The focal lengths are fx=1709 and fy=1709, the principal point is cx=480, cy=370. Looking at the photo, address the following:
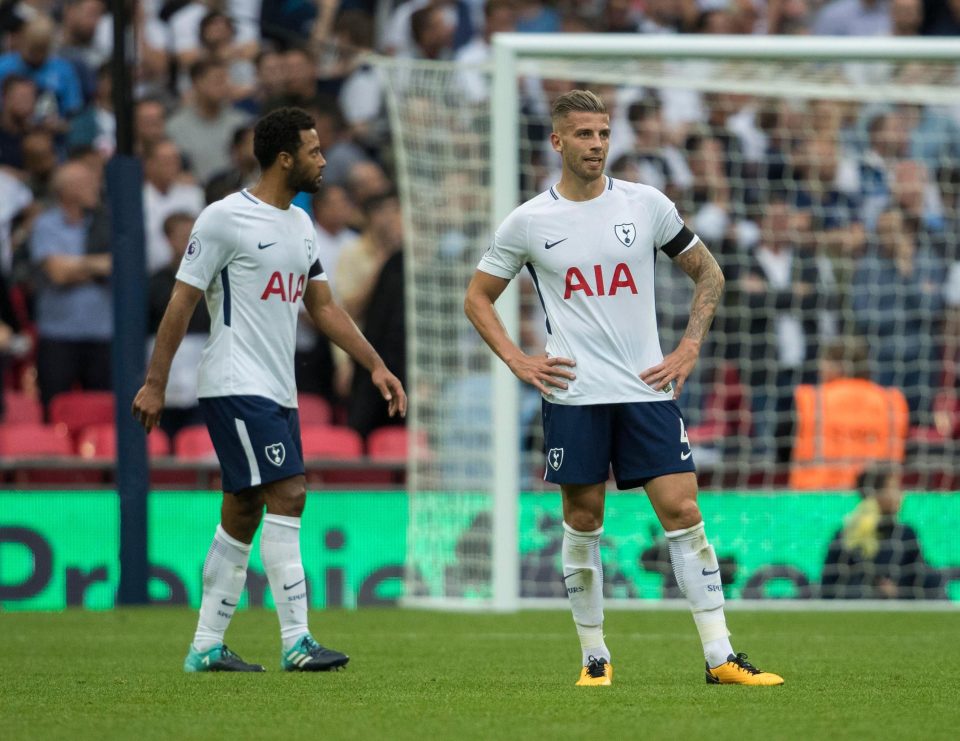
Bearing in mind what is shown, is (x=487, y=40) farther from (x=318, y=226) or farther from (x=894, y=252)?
(x=894, y=252)

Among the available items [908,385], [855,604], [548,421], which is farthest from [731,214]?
[548,421]

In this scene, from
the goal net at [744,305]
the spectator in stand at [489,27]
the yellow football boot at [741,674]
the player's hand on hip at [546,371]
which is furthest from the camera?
the spectator in stand at [489,27]

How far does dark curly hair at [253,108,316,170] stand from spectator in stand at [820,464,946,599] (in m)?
5.70

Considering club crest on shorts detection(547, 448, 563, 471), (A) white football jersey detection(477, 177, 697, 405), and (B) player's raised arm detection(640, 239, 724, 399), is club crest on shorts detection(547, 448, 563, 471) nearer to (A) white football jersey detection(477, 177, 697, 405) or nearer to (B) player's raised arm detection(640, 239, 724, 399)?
(A) white football jersey detection(477, 177, 697, 405)

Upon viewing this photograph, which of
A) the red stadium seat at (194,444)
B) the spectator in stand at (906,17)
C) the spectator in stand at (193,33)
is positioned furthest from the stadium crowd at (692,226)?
the spectator in stand at (906,17)

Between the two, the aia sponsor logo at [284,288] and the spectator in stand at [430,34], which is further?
the spectator in stand at [430,34]

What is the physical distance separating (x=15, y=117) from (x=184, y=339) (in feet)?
8.49

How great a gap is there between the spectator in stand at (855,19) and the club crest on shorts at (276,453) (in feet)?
33.5

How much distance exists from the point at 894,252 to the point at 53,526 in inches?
246

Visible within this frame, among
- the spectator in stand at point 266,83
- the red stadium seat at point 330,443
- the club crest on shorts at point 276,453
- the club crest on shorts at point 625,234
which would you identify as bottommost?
the red stadium seat at point 330,443

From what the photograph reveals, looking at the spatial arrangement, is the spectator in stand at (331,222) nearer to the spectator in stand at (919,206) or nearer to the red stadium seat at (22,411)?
the red stadium seat at (22,411)

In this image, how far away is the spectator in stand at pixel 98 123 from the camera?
13422 mm

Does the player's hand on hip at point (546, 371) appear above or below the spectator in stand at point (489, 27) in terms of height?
below

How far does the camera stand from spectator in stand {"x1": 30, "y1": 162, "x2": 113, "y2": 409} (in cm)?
1222
